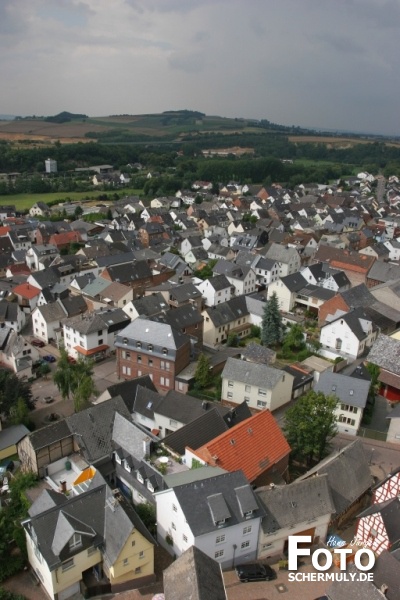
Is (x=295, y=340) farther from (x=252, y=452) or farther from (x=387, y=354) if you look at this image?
(x=252, y=452)

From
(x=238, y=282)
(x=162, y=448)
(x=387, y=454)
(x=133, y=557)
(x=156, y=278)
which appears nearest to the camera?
(x=133, y=557)

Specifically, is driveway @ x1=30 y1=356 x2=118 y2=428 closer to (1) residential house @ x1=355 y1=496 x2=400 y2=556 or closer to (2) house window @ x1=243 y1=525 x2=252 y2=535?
(2) house window @ x1=243 y1=525 x2=252 y2=535

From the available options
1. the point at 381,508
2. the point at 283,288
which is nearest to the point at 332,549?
the point at 381,508

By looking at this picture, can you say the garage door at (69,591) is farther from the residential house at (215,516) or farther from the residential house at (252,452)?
the residential house at (252,452)

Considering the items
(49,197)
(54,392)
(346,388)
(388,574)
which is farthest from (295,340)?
(49,197)

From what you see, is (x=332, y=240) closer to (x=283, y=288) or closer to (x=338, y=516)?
(x=283, y=288)

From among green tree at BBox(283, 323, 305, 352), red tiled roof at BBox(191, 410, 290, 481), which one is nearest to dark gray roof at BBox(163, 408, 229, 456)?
red tiled roof at BBox(191, 410, 290, 481)
